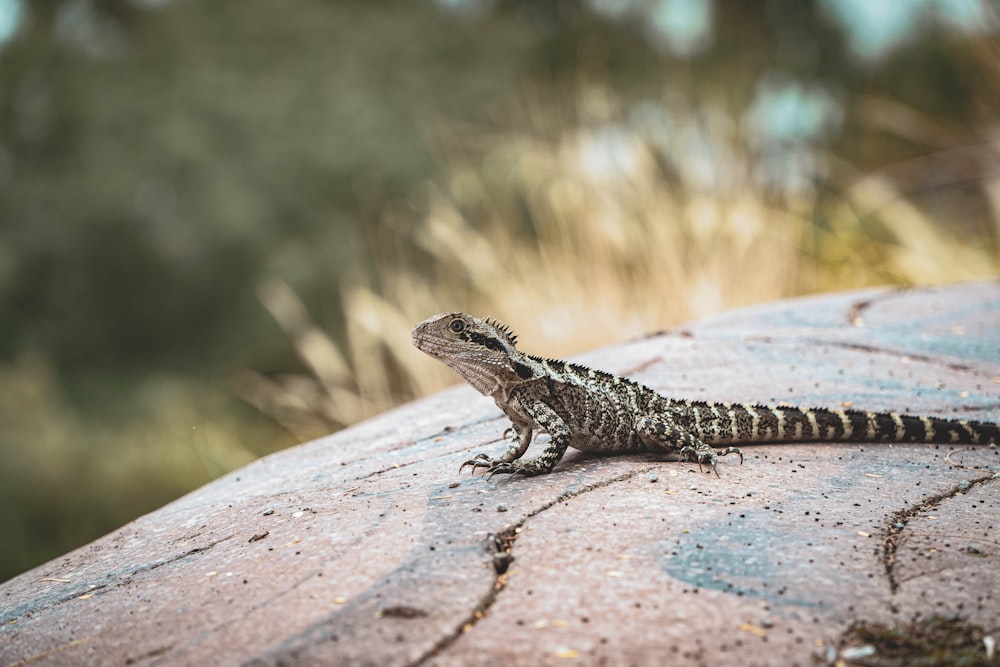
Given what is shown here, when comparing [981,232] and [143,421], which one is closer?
[981,232]

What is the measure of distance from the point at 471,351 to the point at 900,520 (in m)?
1.39

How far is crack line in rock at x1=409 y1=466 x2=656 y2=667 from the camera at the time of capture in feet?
6.69

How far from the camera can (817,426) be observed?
345 cm

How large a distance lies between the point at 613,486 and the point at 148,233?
11.7 meters

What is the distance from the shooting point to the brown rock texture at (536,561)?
2.08m

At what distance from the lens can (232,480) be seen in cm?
402

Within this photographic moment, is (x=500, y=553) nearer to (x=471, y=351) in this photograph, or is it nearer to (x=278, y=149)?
(x=471, y=351)

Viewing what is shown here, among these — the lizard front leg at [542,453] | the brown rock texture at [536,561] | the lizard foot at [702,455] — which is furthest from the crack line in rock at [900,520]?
the lizard front leg at [542,453]

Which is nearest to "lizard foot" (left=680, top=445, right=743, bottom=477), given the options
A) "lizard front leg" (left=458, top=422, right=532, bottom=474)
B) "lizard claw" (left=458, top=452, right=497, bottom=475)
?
"lizard front leg" (left=458, top=422, right=532, bottom=474)

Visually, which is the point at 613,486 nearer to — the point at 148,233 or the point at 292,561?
the point at 292,561

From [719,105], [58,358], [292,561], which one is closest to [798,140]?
[719,105]

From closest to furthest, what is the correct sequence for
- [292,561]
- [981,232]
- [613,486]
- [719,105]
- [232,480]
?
[292,561], [613,486], [232,480], [719,105], [981,232]

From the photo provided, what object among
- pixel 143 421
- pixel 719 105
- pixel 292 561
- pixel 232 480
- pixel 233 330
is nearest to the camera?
pixel 292 561

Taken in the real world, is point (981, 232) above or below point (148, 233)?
below
